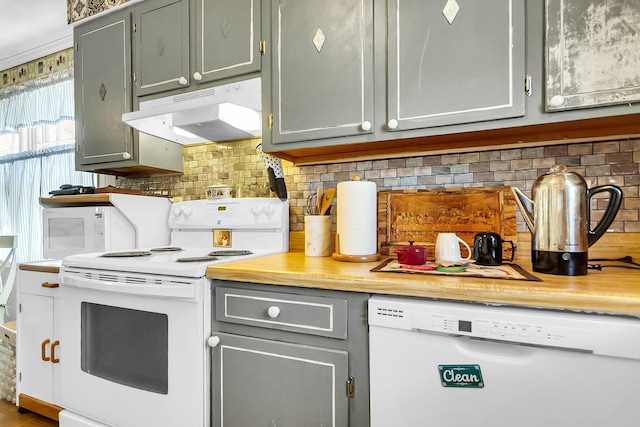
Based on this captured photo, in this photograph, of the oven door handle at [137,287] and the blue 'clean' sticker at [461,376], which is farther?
the oven door handle at [137,287]

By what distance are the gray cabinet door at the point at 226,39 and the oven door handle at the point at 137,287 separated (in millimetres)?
1033

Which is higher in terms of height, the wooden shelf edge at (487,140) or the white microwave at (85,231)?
the wooden shelf edge at (487,140)

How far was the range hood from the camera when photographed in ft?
5.22

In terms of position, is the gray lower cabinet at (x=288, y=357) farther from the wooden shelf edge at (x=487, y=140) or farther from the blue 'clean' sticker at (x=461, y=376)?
the wooden shelf edge at (x=487, y=140)

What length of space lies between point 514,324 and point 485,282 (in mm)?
126

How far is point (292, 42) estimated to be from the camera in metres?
1.51

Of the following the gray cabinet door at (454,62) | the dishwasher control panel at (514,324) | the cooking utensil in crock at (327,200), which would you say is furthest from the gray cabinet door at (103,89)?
the dishwasher control panel at (514,324)

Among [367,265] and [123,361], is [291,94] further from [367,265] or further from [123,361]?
[123,361]

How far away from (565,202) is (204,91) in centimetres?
152

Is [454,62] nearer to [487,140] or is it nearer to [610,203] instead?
[487,140]

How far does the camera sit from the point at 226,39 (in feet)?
5.45

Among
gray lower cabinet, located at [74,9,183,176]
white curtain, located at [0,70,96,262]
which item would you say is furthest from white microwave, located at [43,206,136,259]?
white curtain, located at [0,70,96,262]

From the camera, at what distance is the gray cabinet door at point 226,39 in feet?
5.24

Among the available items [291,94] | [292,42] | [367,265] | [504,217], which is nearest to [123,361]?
[367,265]
